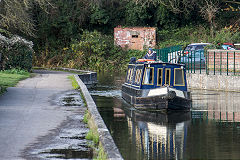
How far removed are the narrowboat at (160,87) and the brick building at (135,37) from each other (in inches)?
989

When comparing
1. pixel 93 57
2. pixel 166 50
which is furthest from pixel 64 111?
pixel 93 57

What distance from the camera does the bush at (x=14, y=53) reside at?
106 ft

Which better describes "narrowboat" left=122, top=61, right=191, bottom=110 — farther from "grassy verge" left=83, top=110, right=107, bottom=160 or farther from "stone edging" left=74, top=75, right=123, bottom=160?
"grassy verge" left=83, top=110, right=107, bottom=160

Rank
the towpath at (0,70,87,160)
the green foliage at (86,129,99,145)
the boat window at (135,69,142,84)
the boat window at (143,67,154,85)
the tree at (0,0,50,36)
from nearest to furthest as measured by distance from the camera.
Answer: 1. the towpath at (0,70,87,160)
2. the green foliage at (86,129,99,145)
3. the boat window at (143,67,154,85)
4. the boat window at (135,69,142,84)
5. the tree at (0,0,50,36)

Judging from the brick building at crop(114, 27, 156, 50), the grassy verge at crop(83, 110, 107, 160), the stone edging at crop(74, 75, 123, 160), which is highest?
the brick building at crop(114, 27, 156, 50)

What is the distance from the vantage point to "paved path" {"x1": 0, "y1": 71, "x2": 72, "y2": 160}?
32.1 feet

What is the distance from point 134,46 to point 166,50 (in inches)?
476

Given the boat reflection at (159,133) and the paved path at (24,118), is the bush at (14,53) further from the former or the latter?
the boat reflection at (159,133)

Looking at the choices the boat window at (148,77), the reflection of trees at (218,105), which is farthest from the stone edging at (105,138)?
the boat window at (148,77)

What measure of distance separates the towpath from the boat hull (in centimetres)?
313

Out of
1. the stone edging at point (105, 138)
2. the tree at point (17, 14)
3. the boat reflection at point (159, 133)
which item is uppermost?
the tree at point (17, 14)

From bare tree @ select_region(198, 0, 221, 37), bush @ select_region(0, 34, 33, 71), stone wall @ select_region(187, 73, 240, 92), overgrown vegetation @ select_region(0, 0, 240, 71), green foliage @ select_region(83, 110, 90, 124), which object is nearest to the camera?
green foliage @ select_region(83, 110, 90, 124)

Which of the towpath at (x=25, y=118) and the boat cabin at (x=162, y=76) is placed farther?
the boat cabin at (x=162, y=76)

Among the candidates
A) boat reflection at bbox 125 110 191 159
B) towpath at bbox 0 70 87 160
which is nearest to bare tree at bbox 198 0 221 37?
towpath at bbox 0 70 87 160
